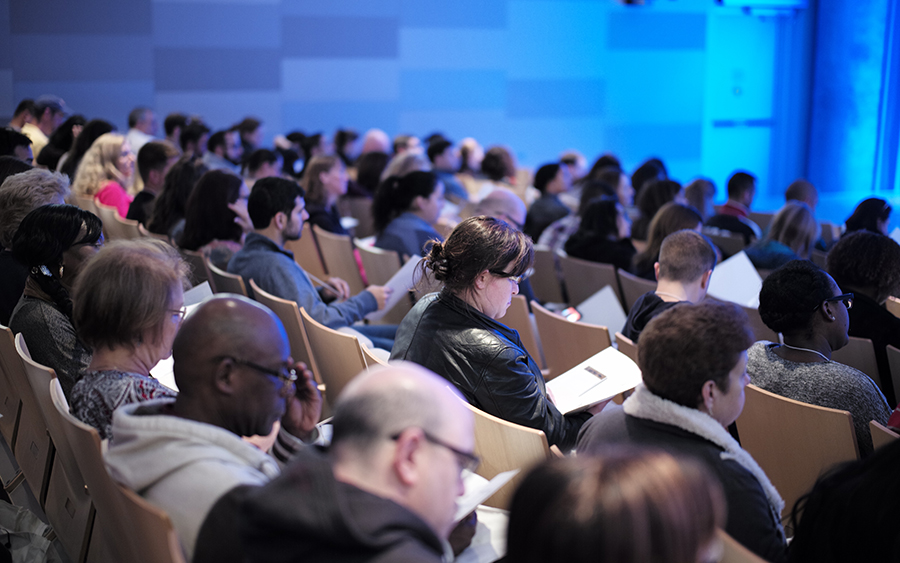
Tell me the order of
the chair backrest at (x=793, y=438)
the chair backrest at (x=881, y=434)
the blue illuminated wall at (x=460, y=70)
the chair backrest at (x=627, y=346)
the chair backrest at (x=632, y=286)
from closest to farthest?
the chair backrest at (x=881, y=434)
the chair backrest at (x=793, y=438)
the chair backrest at (x=627, y=346)
the chair backrest at (x=632, y=286)
the blue illuminated wall at (x=460, y=70)

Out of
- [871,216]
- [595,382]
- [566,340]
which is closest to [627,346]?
[595,382]

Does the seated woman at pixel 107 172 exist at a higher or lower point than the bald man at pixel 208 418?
higher

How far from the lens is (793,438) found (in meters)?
2.26

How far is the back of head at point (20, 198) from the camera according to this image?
3.16 meters

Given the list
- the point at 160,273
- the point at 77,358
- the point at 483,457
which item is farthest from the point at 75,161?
the point at 483,457

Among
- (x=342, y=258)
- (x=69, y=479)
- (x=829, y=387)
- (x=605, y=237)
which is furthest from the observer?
(x=342, y=258)

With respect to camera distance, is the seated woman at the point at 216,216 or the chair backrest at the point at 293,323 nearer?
the chair backrest at the point at 293,323

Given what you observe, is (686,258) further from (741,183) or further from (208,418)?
(741,183)

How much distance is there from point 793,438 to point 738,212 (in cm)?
425

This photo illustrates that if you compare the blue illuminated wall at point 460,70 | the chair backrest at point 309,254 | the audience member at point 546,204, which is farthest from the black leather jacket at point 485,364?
the blue illuminated wall at point 460,70

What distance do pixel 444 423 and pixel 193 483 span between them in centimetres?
53

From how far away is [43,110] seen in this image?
775 centimetres

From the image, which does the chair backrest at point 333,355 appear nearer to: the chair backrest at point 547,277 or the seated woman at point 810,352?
the seated woman at point 810,352

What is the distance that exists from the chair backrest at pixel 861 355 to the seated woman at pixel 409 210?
2.48 meters
